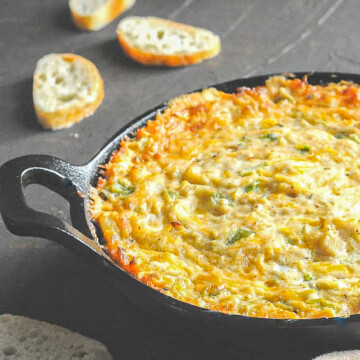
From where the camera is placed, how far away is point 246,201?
3281mm

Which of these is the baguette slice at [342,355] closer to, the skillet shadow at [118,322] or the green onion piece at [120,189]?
the skillet shadow at [118,322]

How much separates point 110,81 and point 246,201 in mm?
2572

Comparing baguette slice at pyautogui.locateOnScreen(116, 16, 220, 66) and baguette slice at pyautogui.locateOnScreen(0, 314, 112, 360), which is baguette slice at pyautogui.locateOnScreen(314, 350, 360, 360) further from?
baguette slice at pyautogui.locateOnScreen(116, 16, 220, 66)

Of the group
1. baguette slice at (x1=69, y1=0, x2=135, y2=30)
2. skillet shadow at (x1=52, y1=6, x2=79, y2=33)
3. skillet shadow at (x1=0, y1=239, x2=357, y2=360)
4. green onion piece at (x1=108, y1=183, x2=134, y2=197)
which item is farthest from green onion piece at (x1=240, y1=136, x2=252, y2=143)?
skillet shadow at (x1=52, y1=6, x2=79, y2=33)

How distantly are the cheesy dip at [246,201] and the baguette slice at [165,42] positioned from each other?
1.65 meters

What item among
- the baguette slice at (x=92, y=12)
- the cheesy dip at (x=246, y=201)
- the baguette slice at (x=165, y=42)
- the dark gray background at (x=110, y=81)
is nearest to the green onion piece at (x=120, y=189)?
the cheesy dip at (x=246, y=201)

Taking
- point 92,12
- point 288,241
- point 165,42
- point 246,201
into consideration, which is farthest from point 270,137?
point 92,12

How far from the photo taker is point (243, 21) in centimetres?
616

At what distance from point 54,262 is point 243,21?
323cm

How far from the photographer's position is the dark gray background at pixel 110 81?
354cm

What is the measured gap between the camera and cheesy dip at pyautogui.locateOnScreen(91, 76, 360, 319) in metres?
2.88

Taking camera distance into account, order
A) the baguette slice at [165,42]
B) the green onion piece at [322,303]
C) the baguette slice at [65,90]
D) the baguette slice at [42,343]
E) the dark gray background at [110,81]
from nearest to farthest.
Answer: the green onion piece at [322,303] < the baguette slice at [42,343] < the dark gray background at [110,81] < the baguette slice at [65,90] < the baguette slice at [165,42]

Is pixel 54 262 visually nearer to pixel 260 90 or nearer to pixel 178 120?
pixel 178 120

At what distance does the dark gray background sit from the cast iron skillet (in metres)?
0.23
